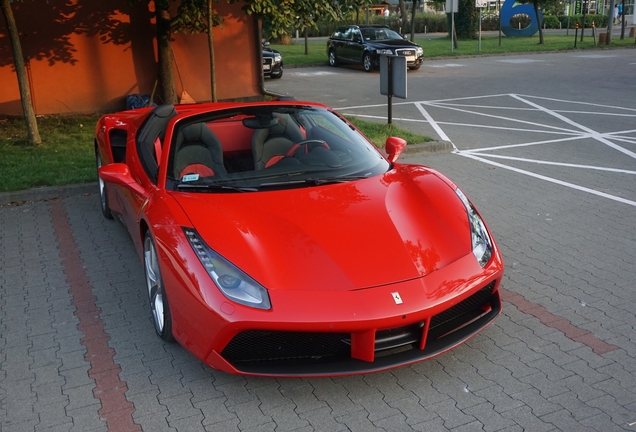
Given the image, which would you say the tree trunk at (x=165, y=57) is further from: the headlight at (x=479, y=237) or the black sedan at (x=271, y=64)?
the headlight at (x=479, y=237)

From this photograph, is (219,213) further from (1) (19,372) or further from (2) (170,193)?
(1) (19,372)

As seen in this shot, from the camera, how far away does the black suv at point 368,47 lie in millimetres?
23391

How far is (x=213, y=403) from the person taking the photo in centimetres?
365

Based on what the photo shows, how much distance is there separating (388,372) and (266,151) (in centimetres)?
197

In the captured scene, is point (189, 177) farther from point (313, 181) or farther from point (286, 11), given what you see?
point (286, 11)

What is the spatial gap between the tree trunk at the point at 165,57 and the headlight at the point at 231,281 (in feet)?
34.4

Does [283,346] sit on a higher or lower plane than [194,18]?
lower

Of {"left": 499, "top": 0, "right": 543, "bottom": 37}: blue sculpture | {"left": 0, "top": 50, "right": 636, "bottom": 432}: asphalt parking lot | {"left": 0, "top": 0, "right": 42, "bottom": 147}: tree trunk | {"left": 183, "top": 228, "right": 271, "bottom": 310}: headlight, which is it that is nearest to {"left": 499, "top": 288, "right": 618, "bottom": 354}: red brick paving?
{"left": 0, "top": 50, "right": 636, "bottom": 432}: asphalt parking lot

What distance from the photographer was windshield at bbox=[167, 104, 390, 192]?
4.69 m

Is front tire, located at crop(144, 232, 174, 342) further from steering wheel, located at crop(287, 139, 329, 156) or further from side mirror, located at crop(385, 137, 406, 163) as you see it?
side mirror, located at crop(385, 137, 406, 163)

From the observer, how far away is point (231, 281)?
363 cm

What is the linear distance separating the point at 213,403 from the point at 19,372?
1.30 m

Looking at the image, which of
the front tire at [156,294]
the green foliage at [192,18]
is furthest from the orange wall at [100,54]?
the front tire at [156,294]

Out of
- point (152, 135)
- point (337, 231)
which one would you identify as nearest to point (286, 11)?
point (152, 135)
